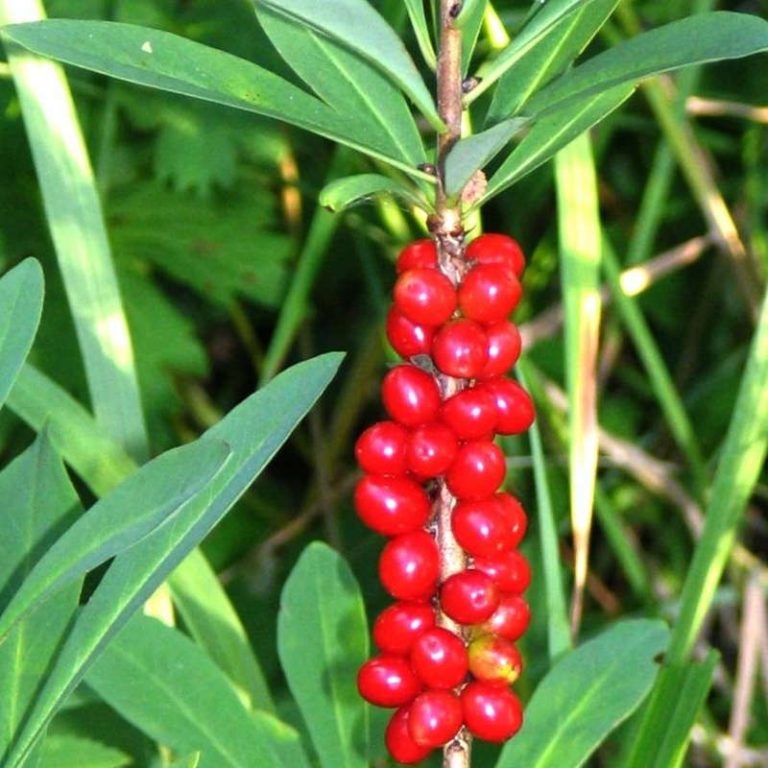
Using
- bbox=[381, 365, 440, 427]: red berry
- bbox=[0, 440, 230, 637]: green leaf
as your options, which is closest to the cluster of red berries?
bbox=[381, 365, 440, 427]: red berry

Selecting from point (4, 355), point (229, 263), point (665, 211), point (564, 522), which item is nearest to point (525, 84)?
point (4, 355)

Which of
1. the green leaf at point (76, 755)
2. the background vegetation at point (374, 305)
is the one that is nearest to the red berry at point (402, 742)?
the green leaf at point (76, 755)

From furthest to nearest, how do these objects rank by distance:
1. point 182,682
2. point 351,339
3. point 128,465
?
point 351,339, point 128,465, point 182,682

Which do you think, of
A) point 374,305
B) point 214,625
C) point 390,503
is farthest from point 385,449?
point 374,305

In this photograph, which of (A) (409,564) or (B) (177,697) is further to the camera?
(B) (177,697)

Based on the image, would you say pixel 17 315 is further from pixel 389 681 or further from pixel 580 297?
pixel 580 297

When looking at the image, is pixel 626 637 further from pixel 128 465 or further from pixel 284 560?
pixel 284 560
